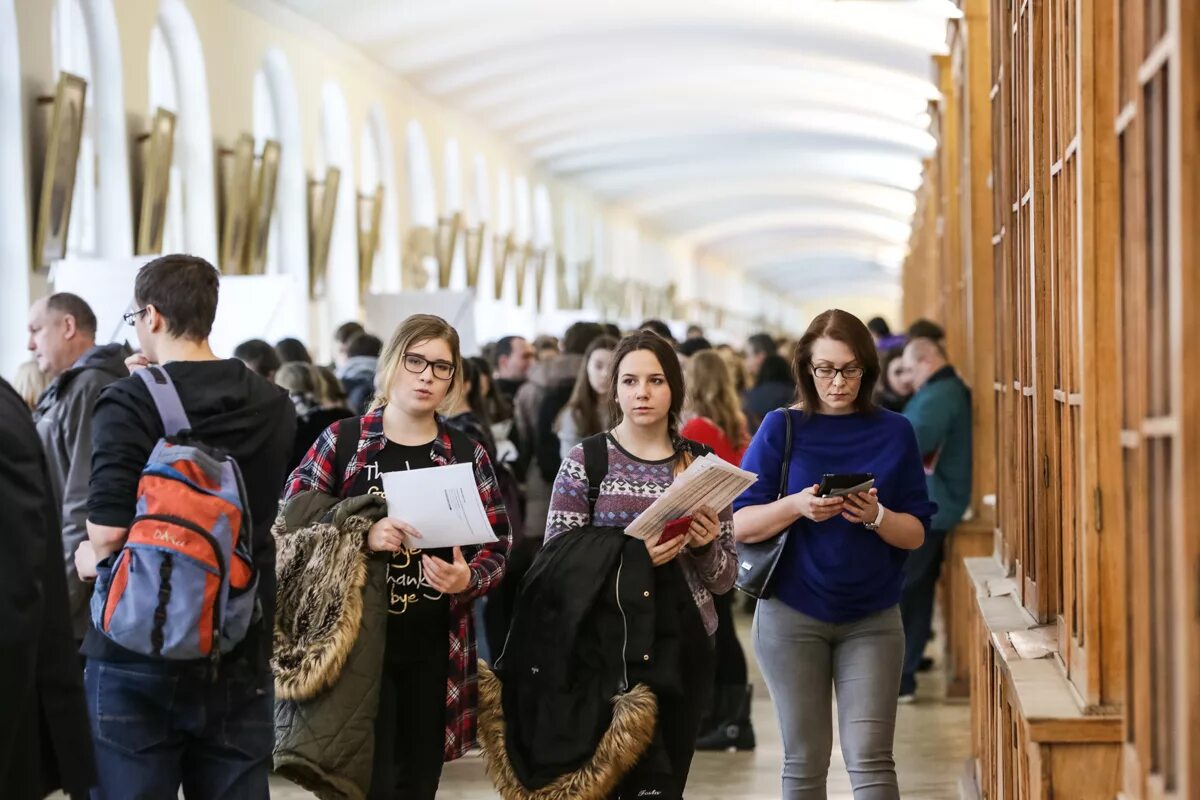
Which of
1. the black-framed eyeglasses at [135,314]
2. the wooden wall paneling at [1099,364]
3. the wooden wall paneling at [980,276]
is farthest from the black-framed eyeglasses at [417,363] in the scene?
the wooden wall paneling at [980,276]

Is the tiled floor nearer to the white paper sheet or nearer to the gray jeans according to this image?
the gray jeans

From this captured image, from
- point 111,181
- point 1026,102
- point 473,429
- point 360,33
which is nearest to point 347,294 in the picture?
point 360,33

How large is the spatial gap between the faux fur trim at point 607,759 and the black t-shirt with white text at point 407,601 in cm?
33

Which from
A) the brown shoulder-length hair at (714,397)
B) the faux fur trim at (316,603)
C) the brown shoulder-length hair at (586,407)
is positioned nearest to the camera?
the faux fur trim at (316,603)

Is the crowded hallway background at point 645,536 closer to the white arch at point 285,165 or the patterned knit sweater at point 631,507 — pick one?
the patterned knit sweater at point 631,507

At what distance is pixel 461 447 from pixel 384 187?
15050 millimetres

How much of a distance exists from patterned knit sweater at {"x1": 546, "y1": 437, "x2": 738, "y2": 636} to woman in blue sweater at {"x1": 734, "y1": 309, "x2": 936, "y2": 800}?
10 centimetres

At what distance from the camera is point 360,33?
17656 millimetres

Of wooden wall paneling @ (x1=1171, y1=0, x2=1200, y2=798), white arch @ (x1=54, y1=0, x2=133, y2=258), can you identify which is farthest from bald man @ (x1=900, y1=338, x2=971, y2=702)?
white arch @ (x1=54, y1=0, x2=133, y2=258)

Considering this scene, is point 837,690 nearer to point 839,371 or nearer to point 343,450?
point 839,371

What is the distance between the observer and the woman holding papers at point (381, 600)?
14.3 ft

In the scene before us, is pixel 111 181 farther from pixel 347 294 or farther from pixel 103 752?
pixel 103 752

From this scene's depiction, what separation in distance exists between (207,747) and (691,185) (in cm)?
2951

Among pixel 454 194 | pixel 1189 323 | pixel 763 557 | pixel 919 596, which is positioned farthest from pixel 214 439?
pixel 454 194
